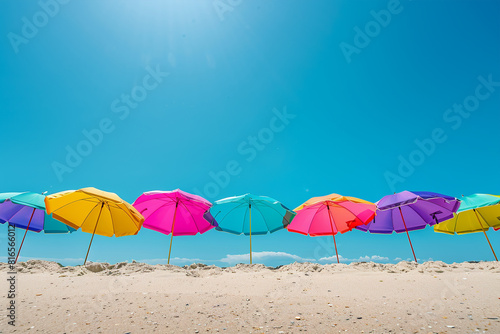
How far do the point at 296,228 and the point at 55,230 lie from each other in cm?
939

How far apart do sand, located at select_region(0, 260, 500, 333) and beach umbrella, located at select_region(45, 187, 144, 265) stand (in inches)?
106

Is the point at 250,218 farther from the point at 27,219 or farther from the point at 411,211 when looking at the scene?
the point at 27,219

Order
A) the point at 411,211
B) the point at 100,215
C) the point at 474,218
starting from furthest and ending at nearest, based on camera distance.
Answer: the point at 474,218, the point at 411,211, the point at 100,215

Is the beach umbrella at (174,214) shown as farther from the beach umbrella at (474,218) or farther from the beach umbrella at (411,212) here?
the beach umbrella at (474,218)

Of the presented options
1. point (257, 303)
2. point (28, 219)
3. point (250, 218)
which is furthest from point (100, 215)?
point (257, 303)

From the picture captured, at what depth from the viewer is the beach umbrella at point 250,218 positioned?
9141mm

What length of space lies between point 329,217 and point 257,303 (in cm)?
694

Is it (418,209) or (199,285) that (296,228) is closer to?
(418,209)

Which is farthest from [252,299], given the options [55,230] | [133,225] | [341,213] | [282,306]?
[55,230]

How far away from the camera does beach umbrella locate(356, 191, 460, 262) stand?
8.14 metres

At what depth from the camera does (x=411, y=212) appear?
9.79m

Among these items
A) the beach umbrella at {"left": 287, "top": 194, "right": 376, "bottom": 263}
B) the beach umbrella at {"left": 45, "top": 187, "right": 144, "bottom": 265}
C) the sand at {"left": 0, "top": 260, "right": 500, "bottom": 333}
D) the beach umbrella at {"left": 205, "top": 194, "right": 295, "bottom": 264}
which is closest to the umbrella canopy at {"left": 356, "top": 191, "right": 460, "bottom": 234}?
the beach umbrella at {"left": 287, "top": 194, "right": 376, "bottom": 263}

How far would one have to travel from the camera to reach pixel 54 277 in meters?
4.70

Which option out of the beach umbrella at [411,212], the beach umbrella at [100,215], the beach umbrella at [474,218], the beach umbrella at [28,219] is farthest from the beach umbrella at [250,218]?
the beach umbrella at [474,218]
